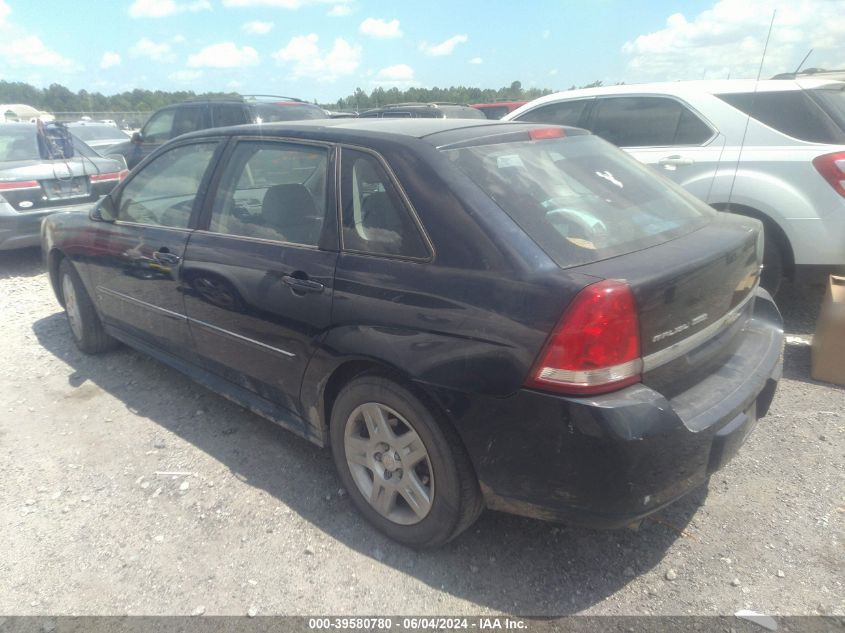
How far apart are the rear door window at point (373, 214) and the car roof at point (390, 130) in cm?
13

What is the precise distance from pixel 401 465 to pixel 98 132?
16.1 meters

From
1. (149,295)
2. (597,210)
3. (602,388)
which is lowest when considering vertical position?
(149,295)

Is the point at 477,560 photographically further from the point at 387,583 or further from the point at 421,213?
the point at 421,213

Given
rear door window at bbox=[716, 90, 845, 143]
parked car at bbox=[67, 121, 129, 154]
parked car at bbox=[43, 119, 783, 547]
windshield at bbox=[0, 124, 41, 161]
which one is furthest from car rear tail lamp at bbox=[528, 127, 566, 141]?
parked car at bbox=[67, 121, 129, 154]

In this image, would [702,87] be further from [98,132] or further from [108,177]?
[98,132]

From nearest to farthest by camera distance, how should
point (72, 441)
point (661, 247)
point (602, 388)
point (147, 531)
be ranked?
point (602, 388) → point (661, 247) → point (147, 531) → point (72, 441)

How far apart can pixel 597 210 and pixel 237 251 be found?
169cm

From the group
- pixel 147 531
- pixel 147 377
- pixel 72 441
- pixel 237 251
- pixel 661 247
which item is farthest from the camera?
pixel 147 377

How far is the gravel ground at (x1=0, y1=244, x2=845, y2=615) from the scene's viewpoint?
7.50ft

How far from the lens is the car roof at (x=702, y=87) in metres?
4.54

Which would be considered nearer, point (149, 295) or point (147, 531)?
point (147, 531)

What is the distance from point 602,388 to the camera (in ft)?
6.38

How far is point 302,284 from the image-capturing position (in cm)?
263

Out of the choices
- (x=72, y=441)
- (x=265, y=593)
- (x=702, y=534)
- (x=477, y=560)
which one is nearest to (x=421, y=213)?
(x=477, y=560)
